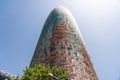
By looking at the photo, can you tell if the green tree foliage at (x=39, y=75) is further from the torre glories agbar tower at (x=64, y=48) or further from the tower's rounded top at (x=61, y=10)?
the tower's rounded top at (x=61, y=10)

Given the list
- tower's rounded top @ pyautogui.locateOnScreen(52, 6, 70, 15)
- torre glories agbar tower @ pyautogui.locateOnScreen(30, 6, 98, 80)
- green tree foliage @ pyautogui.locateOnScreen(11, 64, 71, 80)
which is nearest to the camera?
green tree foliage @ pyautogui.locateOnScreen(11, 64, 71, 80)

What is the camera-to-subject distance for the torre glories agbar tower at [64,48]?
12.7 metres

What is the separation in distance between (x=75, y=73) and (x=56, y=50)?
1.45 metres

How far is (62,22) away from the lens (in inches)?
575

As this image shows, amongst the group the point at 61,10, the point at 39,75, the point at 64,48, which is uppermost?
the point at 61,10

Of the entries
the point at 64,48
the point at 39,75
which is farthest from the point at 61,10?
the point at 39,75

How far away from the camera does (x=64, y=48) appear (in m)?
13.3

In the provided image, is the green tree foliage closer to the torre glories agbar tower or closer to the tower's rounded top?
the torre glories agbar tower

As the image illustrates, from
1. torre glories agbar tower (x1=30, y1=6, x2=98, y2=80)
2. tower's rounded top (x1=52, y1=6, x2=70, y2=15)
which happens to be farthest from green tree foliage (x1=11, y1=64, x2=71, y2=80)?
tower's rounded top (x1=52, y1=6, x2=70, y2=15)

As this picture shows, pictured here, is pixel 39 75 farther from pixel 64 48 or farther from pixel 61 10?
pixel 61 10

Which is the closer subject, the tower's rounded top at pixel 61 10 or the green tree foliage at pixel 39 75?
the green tree foliage at pixel 39 75

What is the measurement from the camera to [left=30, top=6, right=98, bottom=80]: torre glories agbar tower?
12.7m

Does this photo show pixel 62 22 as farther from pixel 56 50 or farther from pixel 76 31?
pixel 56 50

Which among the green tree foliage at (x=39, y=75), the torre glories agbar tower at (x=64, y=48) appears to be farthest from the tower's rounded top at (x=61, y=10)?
the green tree foliage at (x=39, y=75)
